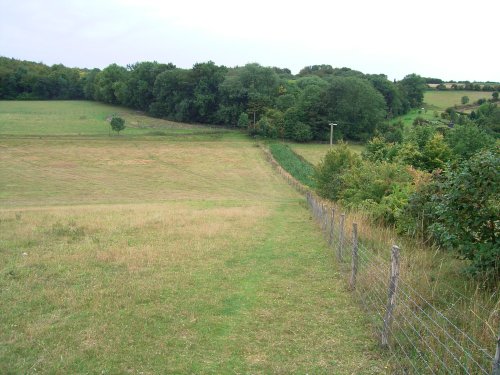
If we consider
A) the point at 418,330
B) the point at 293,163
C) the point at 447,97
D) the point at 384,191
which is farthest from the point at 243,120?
the point at 418,330

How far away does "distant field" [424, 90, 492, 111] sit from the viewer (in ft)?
324

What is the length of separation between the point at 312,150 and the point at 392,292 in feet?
221

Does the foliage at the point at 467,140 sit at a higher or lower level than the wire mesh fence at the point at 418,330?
higher

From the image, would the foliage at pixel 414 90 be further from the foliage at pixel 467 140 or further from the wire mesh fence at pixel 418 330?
the wire mesh fence at pixel 418 330

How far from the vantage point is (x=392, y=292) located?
6.40 meters

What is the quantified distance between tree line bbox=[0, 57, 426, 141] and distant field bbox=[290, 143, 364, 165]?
10.6 feet

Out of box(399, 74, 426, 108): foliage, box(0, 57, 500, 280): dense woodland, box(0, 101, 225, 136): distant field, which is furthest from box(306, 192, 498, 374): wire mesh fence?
box(399, 74, 426, 108): foliage

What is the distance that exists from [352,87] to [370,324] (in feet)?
282

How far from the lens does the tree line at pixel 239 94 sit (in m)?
86.7

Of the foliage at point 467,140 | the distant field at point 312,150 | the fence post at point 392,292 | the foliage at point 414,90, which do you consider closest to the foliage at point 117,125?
the distant field at point 312,150

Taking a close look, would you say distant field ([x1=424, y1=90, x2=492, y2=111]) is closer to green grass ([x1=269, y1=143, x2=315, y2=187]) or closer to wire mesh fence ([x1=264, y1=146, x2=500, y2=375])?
green grass ([x1=269, y1=143, x2=315, y2=187])

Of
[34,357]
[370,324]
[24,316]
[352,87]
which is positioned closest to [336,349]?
[370,324]

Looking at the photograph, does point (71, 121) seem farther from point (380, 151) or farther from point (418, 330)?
point (418, 330)

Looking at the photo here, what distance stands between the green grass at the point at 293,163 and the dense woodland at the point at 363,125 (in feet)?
31.4
